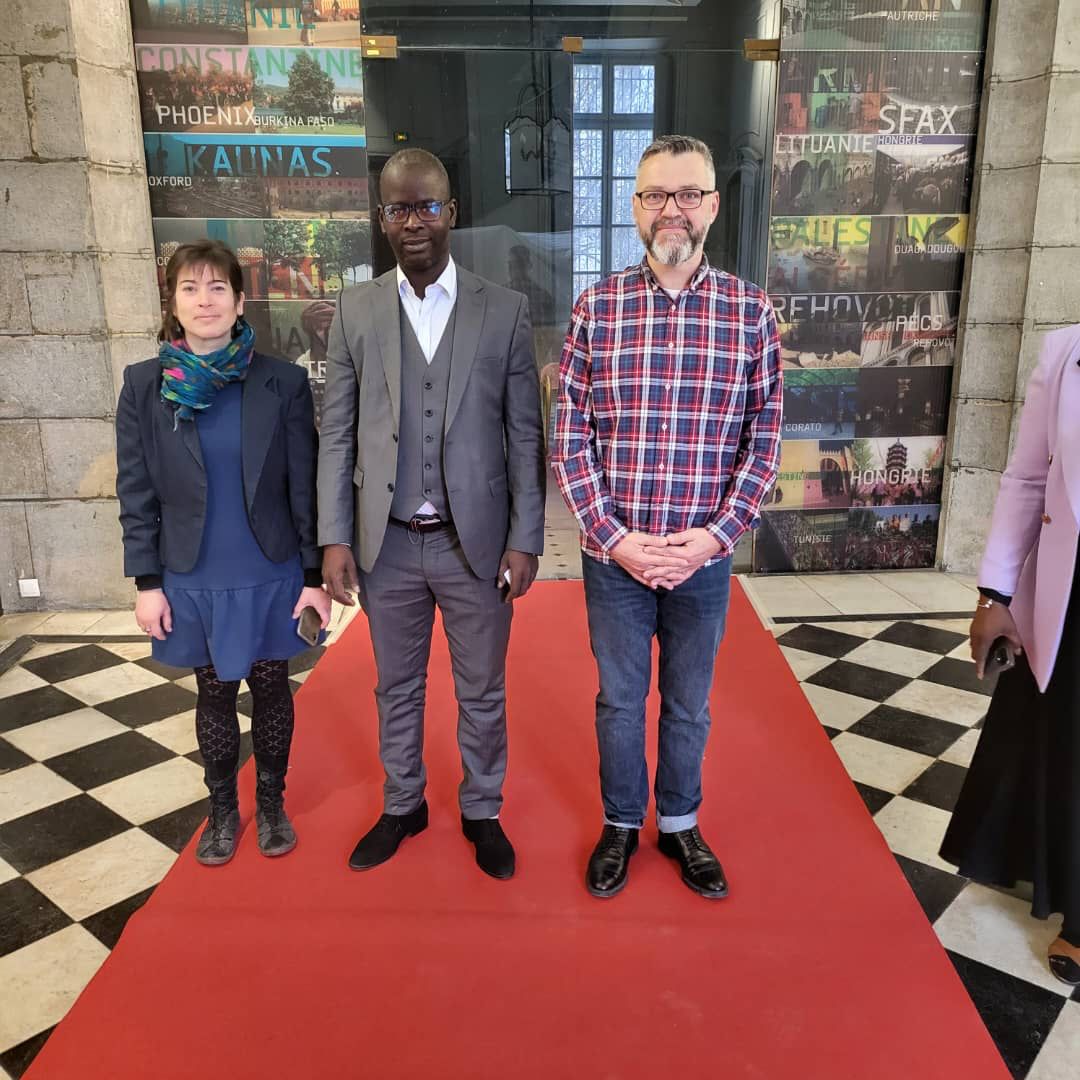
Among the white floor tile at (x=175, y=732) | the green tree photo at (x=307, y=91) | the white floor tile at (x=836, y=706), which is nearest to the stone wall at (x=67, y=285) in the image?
the green tree photo at (x=307, y=91)

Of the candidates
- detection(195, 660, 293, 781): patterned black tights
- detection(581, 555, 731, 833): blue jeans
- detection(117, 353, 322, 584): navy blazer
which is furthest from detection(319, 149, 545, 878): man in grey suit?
detection(195, 660, 293, 781): patterned black tights

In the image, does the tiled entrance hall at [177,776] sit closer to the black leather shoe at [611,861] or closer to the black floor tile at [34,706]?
the black floor tile at [34,706]

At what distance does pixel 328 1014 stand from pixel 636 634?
1.07m

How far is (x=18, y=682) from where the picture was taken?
3904mm

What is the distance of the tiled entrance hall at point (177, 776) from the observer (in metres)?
2.10

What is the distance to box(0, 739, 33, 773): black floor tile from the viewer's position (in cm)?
315

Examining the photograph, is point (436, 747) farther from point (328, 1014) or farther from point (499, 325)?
point (499, 325)

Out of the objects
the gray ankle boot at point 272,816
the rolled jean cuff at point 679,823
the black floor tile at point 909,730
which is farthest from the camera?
the black floor tile at point 909,730

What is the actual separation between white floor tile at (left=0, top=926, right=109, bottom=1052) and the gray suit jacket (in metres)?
1.17

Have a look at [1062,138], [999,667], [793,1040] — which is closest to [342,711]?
[793,1040]

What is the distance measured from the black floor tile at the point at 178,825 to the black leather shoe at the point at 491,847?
88 cm

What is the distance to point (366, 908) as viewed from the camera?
2234 millimetres

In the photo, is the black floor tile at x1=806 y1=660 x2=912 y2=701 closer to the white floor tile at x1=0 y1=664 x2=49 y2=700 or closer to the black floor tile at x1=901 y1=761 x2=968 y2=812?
the black floor tile at x1=901 y1=761 x2=968 y2=812

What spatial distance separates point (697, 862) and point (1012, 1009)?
749 millimetres
